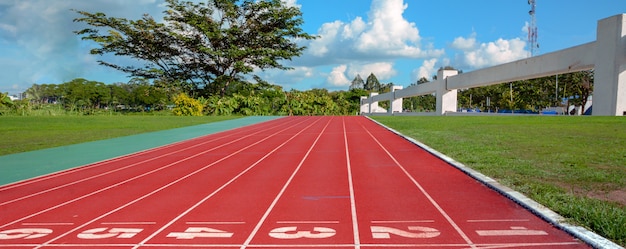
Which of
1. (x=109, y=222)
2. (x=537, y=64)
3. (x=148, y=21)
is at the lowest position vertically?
(x=109, y=222)

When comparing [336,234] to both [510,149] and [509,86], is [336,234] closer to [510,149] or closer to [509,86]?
[510,149]

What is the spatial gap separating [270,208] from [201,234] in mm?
999

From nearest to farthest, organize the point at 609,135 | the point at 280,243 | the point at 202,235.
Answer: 1. the point at 280,243
2. the point at 202,235
3. the point at 609,135

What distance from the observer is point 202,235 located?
3.69 m

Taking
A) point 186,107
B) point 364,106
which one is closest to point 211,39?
point 186,107

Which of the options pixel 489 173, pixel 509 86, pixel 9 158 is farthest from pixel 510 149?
pixel 509 86

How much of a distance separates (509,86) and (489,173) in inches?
1763

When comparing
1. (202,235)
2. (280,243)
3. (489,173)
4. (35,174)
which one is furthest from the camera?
(35,174)

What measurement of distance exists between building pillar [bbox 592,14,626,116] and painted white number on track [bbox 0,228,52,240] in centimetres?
1724

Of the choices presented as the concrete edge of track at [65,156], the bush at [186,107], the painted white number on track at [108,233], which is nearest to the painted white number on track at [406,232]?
the painted white number on track at [108,233]

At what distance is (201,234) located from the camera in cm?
372

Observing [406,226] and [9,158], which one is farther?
A: [9,158]

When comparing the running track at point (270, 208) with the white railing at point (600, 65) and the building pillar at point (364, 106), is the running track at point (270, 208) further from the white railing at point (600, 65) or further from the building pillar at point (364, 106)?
the building pillar at point (364, 106)

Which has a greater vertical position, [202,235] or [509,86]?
[509,86]
